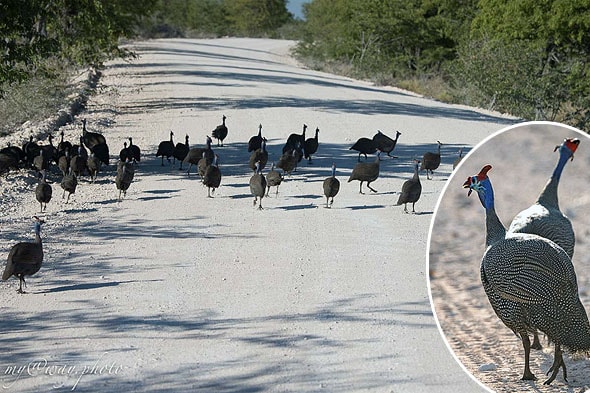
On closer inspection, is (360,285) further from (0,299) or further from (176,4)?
(176,4)

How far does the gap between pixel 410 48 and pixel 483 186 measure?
159 feet

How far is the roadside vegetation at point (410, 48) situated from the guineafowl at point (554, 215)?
12567 millimetres

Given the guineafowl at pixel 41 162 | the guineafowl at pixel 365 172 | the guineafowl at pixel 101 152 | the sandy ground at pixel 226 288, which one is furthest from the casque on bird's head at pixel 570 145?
the guineafowl at pixel 101 152

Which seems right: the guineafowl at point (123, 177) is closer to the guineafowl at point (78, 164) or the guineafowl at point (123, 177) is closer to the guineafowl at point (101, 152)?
the guineafowl at point (78, 164)

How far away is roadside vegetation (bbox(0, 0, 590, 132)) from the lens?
21484 millimetres

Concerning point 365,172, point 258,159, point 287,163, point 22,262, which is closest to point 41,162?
point 258,159

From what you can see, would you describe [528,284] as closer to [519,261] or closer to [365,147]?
[519,261]

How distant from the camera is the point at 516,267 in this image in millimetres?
2559

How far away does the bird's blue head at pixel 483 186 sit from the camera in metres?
2.57

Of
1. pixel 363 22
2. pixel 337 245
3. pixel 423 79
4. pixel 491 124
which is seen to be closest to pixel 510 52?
pixel 491 124

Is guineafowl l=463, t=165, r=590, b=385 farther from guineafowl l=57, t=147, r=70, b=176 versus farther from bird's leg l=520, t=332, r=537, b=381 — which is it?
guineafowl l=57, t=147, r=70, b=176

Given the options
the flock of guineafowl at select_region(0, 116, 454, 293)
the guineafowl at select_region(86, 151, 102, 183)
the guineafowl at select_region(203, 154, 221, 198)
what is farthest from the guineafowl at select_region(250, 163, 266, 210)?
the guineafowl at select_region(86, 151, 102, 183)

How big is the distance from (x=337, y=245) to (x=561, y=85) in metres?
23.1

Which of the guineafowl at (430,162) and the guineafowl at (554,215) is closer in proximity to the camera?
the guineafowl at (554,215)
